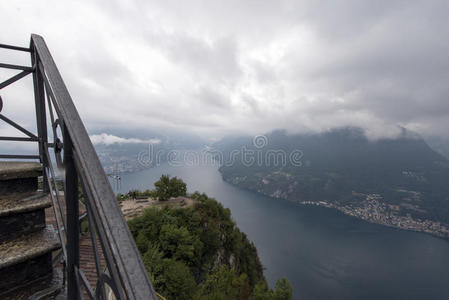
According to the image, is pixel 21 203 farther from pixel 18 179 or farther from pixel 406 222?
pixel 406 222

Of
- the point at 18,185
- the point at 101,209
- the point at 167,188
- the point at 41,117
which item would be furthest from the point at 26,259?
the point at 167,188

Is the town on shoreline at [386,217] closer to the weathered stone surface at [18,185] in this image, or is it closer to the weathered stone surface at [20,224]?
the weathered stone surface at [20,224]

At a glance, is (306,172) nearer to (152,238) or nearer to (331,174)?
(331,174)

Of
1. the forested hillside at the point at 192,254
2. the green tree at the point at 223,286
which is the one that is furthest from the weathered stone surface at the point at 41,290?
the green tree at the point at 223,286

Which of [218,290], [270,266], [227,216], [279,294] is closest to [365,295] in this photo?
[270,266]

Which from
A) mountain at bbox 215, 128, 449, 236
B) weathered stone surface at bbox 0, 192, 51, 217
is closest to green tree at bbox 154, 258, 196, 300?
weathered stone surface at bbox 0, 192, 51, 217
